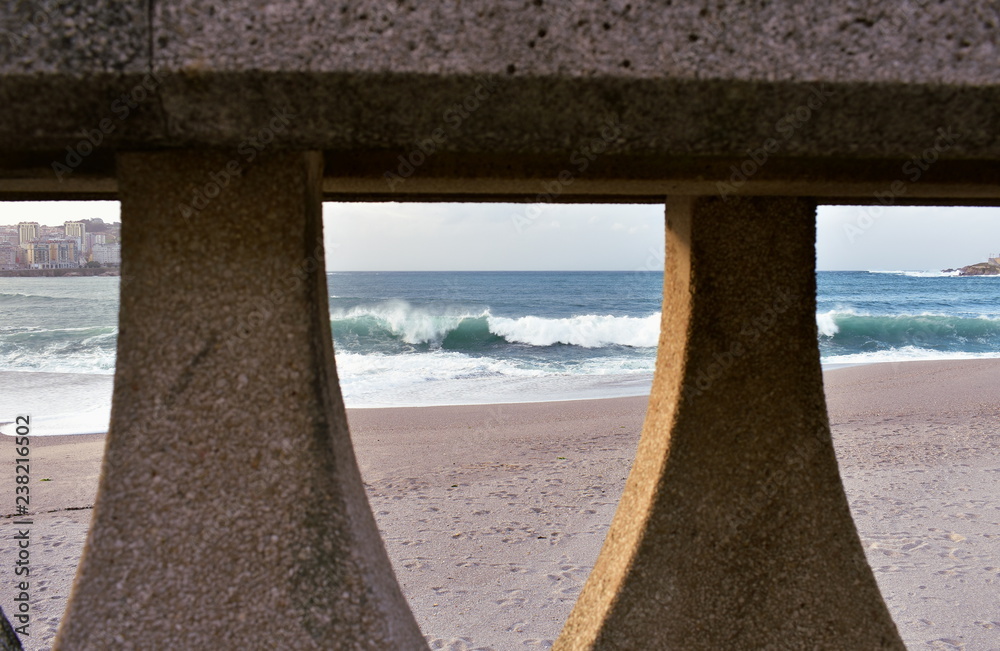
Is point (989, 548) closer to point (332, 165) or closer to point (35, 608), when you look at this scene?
point (332, 165)

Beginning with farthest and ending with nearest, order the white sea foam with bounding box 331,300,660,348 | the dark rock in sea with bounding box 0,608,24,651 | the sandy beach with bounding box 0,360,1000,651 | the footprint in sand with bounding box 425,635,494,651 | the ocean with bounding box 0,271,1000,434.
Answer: the white sea foam with bounding box 331,300,660,348 → the ocean with bounding box 0,271,1000,434 → the sandy beach with bounding box 0,360,1000,651 → the footprint in sand with bounding box 425,635,494,651 → the dark rock in sea with bounding box 0,608,24,651

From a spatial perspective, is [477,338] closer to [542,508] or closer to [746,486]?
[542,508]

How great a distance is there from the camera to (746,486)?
238 cm

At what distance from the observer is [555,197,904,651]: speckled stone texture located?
235 cm

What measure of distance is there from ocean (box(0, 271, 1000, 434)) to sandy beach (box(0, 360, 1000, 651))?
306 centimetres

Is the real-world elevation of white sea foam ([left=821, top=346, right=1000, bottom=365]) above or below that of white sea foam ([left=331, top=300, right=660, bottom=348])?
below

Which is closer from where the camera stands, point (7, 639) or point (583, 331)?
point (7, 639)

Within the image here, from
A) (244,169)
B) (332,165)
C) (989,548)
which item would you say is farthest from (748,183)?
(989,548)

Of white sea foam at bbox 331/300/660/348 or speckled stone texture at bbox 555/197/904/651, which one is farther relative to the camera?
white sea foam at bbox 331/300/660/348

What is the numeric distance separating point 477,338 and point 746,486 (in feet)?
75.2

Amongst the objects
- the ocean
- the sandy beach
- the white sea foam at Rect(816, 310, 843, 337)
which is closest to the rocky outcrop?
the ocean

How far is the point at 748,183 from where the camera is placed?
1902 mm

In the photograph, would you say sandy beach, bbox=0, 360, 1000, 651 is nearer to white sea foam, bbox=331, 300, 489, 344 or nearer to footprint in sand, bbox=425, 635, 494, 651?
footprint in sand, bbox=425, 635, 494, 651

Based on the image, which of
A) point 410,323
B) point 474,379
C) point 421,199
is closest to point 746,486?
point 421,199
